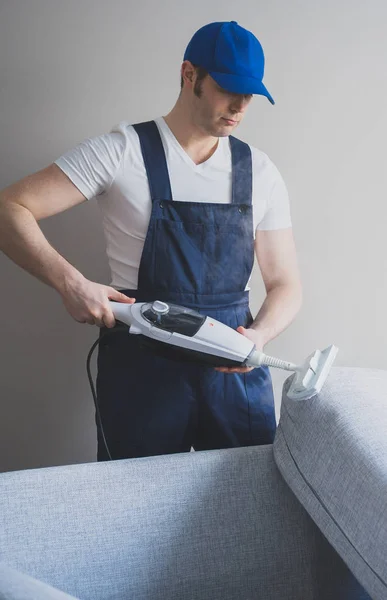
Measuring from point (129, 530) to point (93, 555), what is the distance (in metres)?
0.08

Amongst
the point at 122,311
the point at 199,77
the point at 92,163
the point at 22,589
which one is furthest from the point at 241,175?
the point at 22,589

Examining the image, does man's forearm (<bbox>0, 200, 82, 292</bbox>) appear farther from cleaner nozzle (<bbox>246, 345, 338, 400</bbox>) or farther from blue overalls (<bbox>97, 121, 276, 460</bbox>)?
cleaner nozzle (<bbox>246, 345, 338, 400</bbox>)

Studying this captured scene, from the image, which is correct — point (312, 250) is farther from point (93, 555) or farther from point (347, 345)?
point (93, 555)

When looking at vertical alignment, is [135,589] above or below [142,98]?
below

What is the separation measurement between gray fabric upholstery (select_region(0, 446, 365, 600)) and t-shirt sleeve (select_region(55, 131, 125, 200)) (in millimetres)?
639

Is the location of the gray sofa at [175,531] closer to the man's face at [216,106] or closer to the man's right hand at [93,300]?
the man's right hand at [93,300]

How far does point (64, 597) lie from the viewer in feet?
2.90

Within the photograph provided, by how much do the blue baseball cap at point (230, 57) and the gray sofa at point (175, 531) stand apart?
0.68 metres

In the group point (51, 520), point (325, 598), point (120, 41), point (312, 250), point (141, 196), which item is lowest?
point (325, 598)

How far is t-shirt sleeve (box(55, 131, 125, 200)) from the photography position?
5.14 ft

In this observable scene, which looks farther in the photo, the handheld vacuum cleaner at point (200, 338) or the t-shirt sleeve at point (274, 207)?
the t-shirt sleeve at point (274, 207)

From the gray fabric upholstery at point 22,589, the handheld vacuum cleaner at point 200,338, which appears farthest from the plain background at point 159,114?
the gray fabric upholstery at point 22,589

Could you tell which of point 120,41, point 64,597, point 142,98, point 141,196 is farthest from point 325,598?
point 120,41

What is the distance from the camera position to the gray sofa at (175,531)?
124 cm
